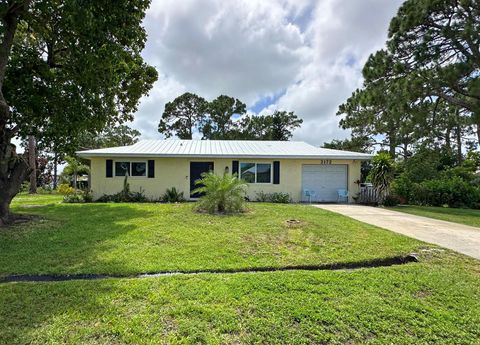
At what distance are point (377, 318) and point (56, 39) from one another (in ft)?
32.6

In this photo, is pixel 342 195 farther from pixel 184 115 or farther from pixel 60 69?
pixel 184 115

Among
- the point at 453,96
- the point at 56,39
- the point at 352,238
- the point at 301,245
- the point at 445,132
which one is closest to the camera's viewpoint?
the point at 301,245

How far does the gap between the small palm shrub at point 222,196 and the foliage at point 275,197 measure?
439 centimetres

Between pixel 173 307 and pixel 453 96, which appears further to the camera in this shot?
pixel 453 96

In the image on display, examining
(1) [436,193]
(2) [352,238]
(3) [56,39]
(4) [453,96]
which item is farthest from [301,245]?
(4) [453,96]

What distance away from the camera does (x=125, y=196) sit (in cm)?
1341

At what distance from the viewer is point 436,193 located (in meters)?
14.7

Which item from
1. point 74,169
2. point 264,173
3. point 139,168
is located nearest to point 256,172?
point 264,173

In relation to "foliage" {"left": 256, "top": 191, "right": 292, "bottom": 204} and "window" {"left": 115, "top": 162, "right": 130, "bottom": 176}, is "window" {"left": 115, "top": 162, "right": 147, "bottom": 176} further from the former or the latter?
"foliage" {"left": 256, "top": 191, "right": 292, "bottom": 204}

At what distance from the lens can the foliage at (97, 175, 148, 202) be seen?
1336 cm

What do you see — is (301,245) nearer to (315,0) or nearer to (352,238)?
(352,238)

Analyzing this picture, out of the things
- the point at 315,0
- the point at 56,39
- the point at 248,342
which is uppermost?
the point at 315,0

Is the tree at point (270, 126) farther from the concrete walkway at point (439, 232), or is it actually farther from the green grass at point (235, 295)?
the green grass at point (235, 295)

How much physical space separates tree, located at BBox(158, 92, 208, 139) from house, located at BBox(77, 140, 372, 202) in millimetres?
19308
